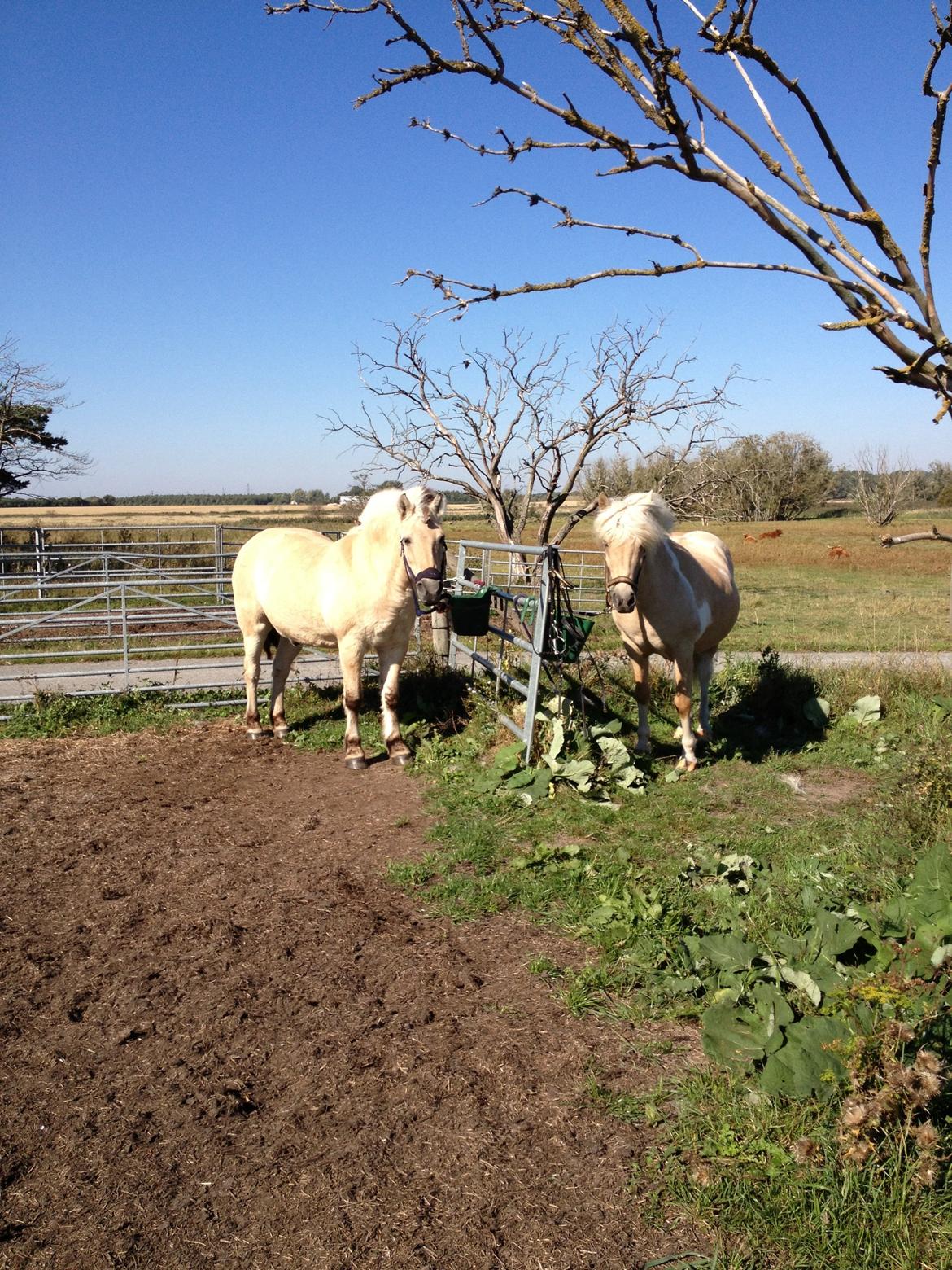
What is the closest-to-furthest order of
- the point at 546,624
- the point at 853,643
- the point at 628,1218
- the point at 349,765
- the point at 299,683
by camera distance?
1. the point at 628,1218
2. the point at 546,624
3. the point at 349,765
4. the point at 299,683
5. the point at 853,643

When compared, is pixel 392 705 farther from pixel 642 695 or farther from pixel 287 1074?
pixel 287 1074

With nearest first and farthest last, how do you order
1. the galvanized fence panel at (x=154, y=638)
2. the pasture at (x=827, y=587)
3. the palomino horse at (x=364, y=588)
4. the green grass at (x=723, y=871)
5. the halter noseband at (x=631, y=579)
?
the green grass at (x=723, y=871), the halter noseband at (x=631, y=579), the palomino horse at (x=364, y=588), the galvanized fence panel at (x=154, y=638), the pasture at (x=827, y=587)

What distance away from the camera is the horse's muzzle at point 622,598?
18.1 ft

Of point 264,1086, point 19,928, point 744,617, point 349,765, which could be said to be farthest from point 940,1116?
point 744,617

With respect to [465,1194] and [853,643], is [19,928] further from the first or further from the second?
[853,643]

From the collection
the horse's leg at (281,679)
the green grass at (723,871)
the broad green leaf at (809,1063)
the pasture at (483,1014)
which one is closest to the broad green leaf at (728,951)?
the pasture at (483,1014)

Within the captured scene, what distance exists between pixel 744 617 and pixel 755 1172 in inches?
602

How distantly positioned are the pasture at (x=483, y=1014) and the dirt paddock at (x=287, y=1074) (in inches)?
0.5

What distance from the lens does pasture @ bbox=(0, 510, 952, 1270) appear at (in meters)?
2.29

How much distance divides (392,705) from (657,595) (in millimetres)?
2282

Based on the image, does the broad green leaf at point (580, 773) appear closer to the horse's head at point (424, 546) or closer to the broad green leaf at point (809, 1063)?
the horse's head at point (424, 546)

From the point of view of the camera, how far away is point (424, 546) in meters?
6.16

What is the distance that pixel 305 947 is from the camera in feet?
12.8

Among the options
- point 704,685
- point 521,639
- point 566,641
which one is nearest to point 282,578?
point 521,639
